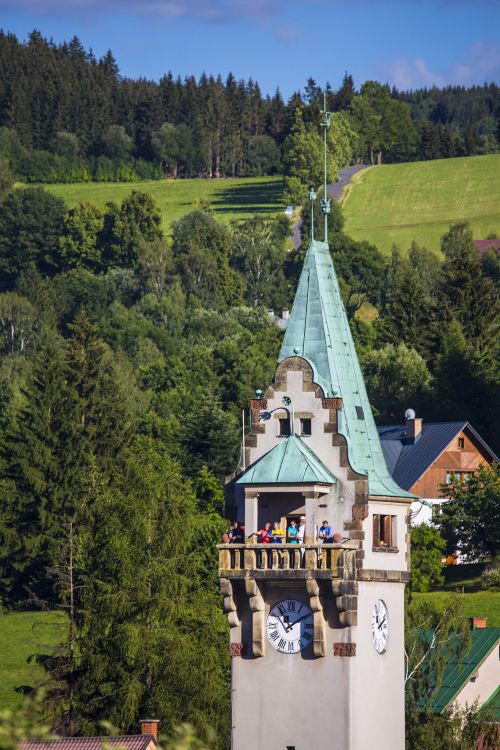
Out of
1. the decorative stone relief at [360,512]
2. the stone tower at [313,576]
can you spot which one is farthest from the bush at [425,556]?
the decorative stone relief at [360,512]

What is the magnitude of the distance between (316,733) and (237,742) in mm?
2307

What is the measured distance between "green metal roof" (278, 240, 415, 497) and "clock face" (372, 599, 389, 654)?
3057 millimetres

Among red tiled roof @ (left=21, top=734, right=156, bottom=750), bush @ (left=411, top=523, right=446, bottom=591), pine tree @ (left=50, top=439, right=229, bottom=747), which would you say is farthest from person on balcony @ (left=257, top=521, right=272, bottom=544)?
bush @ (left=411, top=523, right=446, bottom=591)

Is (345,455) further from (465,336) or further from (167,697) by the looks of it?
(465,336)

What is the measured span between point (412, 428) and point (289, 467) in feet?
255

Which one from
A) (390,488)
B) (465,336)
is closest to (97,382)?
(465,336)

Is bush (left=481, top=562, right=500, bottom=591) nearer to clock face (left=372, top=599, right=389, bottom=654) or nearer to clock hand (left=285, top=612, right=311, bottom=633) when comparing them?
clock face (left=372, top=599, right=389, bottom=654)

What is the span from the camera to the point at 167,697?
7119 centimetres

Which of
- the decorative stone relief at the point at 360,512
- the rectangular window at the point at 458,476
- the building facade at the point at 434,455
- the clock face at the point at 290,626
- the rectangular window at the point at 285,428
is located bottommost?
the clock face at the point at 290,626

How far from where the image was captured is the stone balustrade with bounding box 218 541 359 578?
179 ft

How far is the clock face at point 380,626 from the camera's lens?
57.0m

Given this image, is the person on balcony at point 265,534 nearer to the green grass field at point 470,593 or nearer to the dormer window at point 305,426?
the dormer window at point 305,426

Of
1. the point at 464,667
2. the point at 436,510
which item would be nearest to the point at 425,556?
the point at 436,510

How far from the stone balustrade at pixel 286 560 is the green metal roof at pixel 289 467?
1743 millimetres
